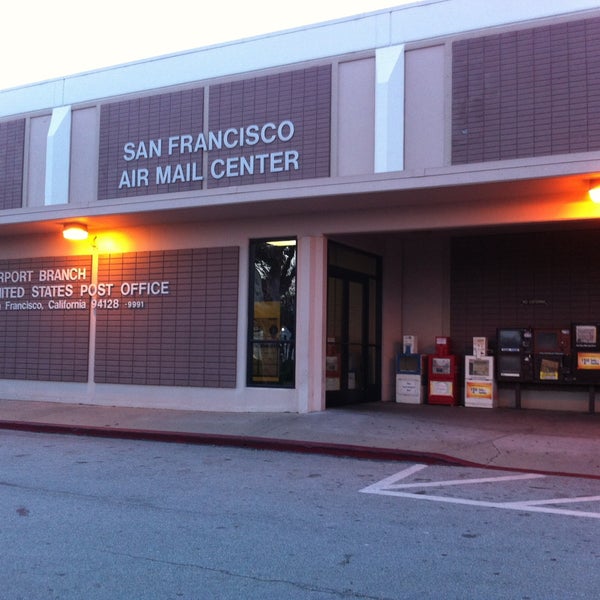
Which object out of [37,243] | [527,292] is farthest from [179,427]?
[527,292]

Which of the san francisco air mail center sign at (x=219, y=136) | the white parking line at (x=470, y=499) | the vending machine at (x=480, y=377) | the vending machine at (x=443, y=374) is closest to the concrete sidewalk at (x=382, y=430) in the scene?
the vending machine at (x=480, y=377)

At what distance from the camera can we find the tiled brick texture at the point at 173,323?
13.1m

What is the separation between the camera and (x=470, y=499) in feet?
24.1

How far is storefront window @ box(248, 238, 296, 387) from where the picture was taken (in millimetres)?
12702

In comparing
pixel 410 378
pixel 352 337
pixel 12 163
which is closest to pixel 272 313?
pixel 352 337

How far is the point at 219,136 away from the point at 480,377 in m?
6.64

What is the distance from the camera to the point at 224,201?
39.4 ft

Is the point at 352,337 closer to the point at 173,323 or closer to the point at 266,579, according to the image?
the point at 173,323

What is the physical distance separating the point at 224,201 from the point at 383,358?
4985 millimetres

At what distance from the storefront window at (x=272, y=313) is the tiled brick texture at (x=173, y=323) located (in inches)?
13.9

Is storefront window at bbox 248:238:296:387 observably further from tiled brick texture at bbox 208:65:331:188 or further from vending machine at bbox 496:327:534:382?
vending machine at bbox 496:327:534:382

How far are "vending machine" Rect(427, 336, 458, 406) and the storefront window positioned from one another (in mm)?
3173

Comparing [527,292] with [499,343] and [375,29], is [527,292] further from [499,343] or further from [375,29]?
[375,29]

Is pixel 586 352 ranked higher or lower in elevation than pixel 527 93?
lower
